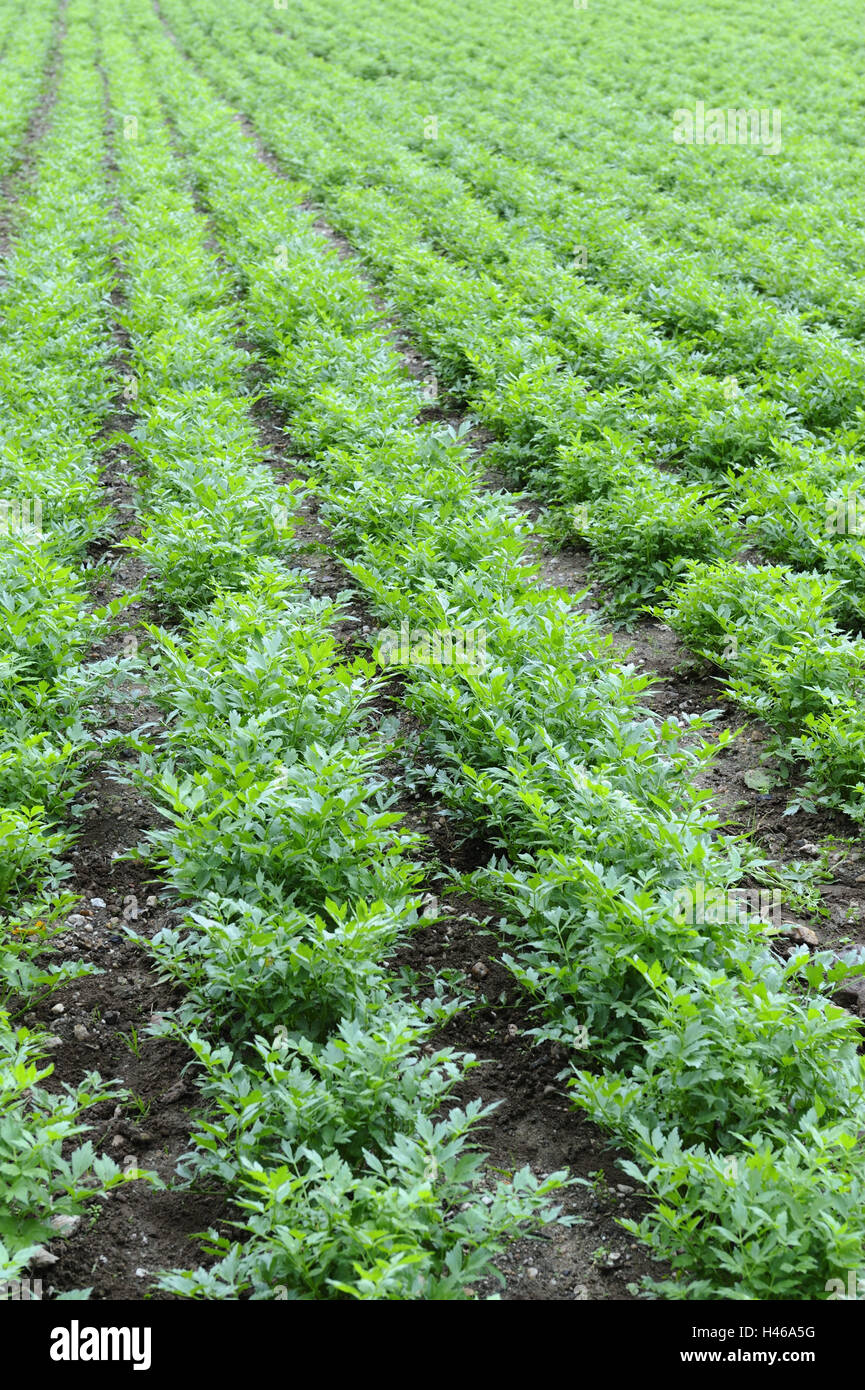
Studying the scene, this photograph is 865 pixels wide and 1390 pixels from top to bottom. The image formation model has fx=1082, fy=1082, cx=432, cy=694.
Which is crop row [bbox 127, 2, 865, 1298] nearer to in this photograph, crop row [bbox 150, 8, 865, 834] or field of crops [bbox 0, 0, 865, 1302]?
field of crops [bbox 0, 0, 865, 1302]

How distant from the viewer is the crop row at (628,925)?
2.99 m

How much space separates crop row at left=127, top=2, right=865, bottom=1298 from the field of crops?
2 centimetres

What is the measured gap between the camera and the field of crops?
316cm

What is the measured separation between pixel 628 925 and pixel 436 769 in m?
1.55

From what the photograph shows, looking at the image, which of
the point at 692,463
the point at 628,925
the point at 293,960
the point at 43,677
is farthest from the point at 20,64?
the point at 628,925

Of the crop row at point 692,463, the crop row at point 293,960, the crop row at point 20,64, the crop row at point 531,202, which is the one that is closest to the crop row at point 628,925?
the crop row at point 293,960

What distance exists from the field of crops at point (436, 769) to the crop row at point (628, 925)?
0.08 feet

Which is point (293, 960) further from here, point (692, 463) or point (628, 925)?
point (692, 463)

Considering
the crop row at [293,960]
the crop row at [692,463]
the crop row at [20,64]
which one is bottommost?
the crop row at [293,960]

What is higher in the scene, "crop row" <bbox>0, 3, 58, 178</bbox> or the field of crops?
"crop row" <bbox>0, 3, 58, 178</bbox>

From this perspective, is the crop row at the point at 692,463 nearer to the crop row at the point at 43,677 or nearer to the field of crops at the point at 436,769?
the field of crops at the point at 436,769

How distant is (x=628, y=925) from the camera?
3.70 m

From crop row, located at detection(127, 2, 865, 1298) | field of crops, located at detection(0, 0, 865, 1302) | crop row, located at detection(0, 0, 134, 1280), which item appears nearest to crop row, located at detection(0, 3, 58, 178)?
field of crops, located at detection(0, 0, 865, 1302)
